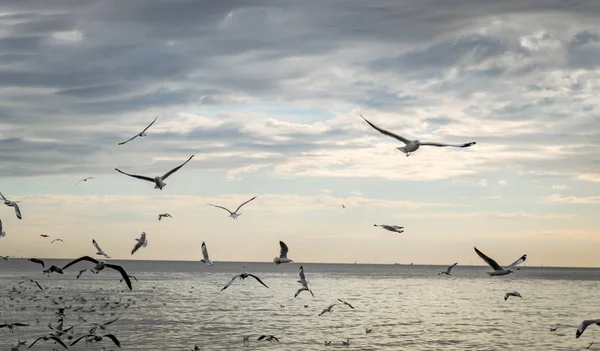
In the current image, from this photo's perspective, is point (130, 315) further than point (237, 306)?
No

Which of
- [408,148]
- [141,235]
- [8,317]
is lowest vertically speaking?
[8,317]

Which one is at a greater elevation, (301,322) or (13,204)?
(13,204)

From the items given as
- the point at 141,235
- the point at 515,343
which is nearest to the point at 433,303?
the point at 515,343

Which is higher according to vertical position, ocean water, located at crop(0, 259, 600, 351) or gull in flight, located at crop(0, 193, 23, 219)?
gull in flight, located at crop(0, 193, 23, 219)

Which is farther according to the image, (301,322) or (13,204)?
(301,322)

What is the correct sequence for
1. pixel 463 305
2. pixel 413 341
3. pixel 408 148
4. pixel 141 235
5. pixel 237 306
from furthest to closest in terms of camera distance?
pixel 463 305
pixel 237 306
pixel 413 341
pixel 141 235
pixel 408 148

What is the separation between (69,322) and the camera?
49.6m

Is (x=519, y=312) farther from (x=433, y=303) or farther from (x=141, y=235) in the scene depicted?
(x=141, y=235)

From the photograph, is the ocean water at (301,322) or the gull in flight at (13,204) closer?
the gull in flight at (13,204)

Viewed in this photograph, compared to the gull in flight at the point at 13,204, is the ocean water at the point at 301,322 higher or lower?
lower

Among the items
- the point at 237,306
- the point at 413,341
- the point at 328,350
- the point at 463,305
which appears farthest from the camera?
the point at 463,305

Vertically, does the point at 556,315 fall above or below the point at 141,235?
below

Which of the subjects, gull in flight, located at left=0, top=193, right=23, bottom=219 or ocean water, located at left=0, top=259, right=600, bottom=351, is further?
ocean water, located at left=0, top=259, right=600, bottom=351

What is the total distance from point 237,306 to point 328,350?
29383 millimetres
